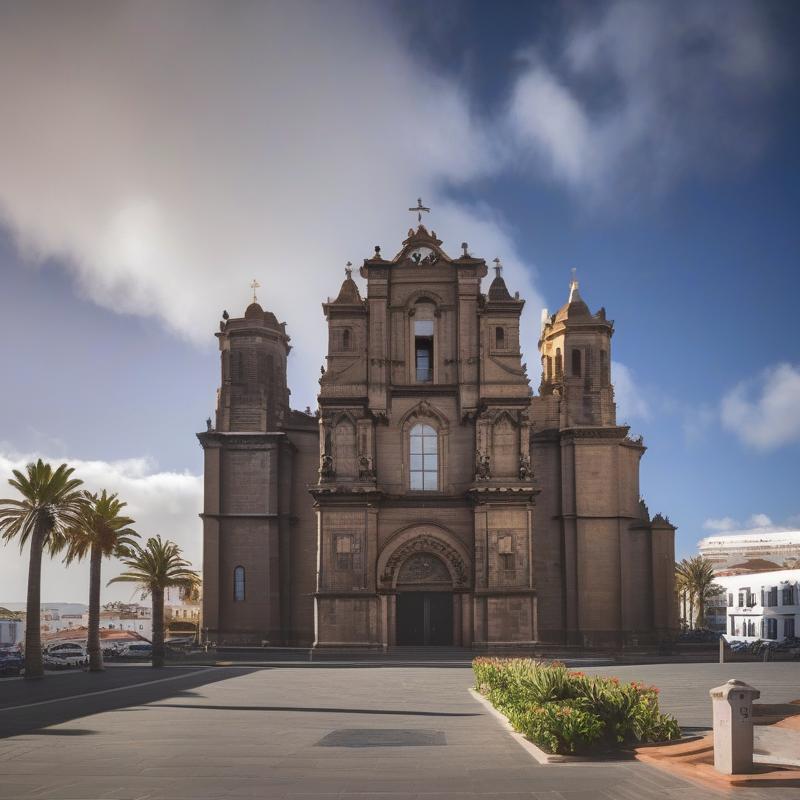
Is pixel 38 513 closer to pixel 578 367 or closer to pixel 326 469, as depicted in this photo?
pixel 326 469

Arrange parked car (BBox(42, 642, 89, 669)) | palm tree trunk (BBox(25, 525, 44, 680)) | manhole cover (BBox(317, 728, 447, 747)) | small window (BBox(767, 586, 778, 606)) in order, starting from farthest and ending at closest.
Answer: small window (BBox(767, 586, 778, 606)) → parked car (BBox(42, 642, 89, 669)) → palm tree trunk (BBox(25, 525, 44, 680)) → manhole cover (BBox(317, 728, 447, 747))

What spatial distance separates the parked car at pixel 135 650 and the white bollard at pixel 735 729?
52113mm

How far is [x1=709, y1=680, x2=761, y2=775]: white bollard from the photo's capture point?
50.2ft

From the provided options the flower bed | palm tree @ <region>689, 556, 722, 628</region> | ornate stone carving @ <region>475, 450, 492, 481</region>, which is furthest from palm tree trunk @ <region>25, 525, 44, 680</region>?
palm tree @ <region>689, 556, 722, 628</region>

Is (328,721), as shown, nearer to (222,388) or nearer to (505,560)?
(505,560)

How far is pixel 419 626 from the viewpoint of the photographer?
2223 inches

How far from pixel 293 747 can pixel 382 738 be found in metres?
2.19

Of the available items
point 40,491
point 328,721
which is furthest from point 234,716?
point 40,491

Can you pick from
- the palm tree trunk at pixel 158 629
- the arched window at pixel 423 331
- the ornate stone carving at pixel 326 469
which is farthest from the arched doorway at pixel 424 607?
the palm tree trunk at pixel 158 629

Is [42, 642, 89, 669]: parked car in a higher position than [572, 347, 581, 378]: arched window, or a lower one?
lower

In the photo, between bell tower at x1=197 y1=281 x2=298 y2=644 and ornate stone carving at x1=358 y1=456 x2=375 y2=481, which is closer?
ornate stone carving at x1=358 y1=456 x2=375 y2=481

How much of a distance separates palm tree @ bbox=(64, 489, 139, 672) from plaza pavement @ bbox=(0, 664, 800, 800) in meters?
12.3

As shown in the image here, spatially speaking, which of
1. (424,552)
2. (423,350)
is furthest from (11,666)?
(423,350)

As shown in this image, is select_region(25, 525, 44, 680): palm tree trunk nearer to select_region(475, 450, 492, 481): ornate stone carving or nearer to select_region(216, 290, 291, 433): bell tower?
select_region(216, 290, 291, 433): bell tower
